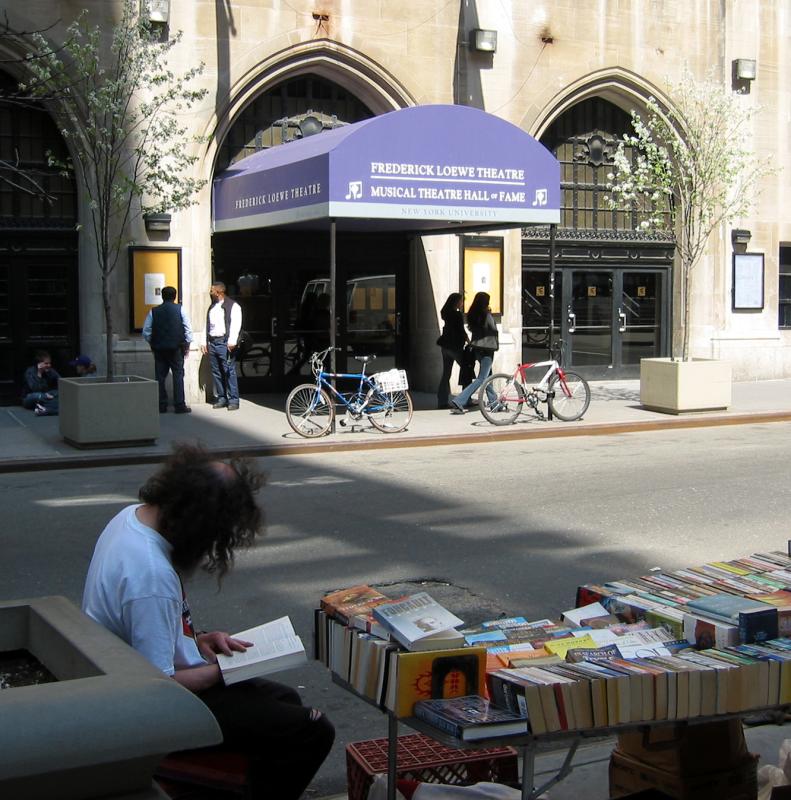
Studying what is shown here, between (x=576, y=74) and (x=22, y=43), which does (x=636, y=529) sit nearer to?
(x=22, y=43)

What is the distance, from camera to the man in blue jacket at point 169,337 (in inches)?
642

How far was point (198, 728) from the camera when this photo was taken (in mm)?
2471

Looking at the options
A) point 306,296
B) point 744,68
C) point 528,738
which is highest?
point 744,68

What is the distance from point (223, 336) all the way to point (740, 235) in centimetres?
1056

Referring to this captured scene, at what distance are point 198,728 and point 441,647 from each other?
1.23 meters

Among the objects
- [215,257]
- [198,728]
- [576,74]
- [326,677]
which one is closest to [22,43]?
[215,257]

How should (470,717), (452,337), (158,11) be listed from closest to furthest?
1. (470,717)
2. (158,11)
3. (452,337)

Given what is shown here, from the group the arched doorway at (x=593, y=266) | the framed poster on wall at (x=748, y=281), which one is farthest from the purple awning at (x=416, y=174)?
the framed poster on wall at (x=748, y=281)

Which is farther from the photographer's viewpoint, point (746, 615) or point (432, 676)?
point (746, 615)

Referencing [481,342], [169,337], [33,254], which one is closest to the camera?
[169,337]

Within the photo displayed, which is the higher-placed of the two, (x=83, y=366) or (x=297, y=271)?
(x=297, y=271)

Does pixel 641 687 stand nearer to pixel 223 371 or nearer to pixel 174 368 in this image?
pixel 174 368

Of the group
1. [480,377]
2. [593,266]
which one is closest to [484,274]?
[593,266]

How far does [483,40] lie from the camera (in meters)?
19.4
